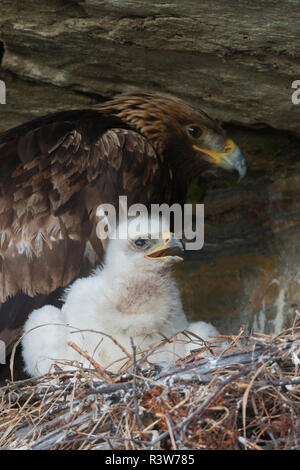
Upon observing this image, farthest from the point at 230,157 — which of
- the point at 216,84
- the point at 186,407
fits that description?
the point at 186,407

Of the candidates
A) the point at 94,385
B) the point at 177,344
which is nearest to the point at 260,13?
the point at 177,344

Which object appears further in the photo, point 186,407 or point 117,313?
point 117,313

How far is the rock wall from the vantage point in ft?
12.6

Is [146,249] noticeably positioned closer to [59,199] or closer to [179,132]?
[59,199]

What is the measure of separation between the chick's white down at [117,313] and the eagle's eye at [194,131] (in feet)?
2.85

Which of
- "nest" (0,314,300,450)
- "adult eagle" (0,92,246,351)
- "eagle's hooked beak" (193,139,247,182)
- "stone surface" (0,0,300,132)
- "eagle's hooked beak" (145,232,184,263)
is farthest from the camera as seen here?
"eagle's hooked beak" (193,139,247,182)

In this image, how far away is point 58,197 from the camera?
4.07 metres

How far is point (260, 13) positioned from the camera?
145 inches

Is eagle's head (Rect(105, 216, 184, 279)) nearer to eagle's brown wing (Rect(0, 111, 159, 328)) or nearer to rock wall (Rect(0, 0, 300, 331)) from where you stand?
eagle's brown wing (Rect(0, 111, 159, 328))

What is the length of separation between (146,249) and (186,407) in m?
1.15

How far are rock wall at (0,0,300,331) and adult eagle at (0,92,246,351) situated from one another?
43cm

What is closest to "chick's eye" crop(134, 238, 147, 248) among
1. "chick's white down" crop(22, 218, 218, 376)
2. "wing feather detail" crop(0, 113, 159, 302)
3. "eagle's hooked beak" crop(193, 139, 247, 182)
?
"chick's white down" crop(22, 218, 218, 376)

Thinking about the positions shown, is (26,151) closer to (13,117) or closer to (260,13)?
(13,117)
